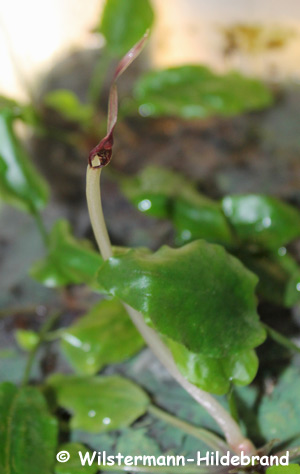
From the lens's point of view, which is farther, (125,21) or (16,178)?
(125,21)

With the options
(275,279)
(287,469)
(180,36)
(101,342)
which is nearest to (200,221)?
(275,279)

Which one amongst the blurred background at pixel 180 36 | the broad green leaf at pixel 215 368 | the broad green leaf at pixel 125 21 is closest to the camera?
the broad green leaf at pixel 215 368

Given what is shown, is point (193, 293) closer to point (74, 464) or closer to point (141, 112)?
point (74, 464)

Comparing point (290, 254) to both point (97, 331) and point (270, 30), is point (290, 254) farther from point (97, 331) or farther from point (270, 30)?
point (270, 30)

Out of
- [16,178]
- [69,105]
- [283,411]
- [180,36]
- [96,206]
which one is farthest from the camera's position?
[180,36]

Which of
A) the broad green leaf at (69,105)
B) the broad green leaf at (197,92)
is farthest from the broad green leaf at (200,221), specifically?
the broad green leaf at (69,105)

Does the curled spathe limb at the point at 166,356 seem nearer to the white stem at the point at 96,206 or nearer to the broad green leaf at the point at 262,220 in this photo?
the white stem at the point at 96,206

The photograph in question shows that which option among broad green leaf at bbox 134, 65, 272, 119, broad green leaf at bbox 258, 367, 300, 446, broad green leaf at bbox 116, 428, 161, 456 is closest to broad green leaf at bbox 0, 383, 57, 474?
broad green leaf at bbox 116, 428, 161, 456
